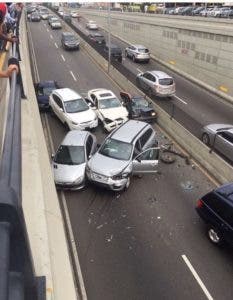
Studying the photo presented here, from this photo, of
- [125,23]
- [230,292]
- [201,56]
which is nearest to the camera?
[230,292]

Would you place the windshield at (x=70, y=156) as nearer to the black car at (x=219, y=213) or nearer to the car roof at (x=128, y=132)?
the car roof at (x=128, y=132)

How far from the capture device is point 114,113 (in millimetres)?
21906

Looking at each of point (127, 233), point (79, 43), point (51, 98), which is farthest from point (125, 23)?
point (127, 233)

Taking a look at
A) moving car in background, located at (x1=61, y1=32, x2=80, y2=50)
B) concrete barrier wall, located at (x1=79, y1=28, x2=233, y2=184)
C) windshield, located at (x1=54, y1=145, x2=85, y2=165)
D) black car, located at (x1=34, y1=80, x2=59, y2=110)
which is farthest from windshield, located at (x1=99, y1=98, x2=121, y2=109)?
moving car in background, located at (x1=61, y1=32, x2=80, y2=50)

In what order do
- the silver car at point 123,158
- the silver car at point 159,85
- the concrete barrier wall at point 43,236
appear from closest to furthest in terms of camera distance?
the concrete barrier wall at point 43,236 → the silver car at point 123,158 → the silver car at point 159,85

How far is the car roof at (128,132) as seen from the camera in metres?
16.4

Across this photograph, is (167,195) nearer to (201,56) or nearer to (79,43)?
(201,56)

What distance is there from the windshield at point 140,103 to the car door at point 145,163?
773cm

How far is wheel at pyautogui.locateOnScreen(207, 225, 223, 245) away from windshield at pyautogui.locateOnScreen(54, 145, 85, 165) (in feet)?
→ 21.3

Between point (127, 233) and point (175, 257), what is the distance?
2008mm

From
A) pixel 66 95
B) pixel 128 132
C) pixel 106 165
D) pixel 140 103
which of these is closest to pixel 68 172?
pixel 106 165

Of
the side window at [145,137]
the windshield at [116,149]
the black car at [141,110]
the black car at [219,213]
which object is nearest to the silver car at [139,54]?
the black car at [141,110]

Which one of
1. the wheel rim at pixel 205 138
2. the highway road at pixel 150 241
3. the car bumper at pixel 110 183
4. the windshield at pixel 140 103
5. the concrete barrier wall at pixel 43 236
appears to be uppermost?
the concrete barrier wall at pixel 43 236

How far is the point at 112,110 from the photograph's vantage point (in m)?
22.2
